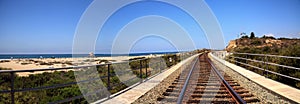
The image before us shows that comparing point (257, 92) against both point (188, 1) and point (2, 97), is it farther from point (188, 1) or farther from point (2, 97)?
point (188, 1)

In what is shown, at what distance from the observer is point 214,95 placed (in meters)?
7.15

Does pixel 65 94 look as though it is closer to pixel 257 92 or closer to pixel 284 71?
pixel 257 92

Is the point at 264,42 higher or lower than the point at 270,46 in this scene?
higher

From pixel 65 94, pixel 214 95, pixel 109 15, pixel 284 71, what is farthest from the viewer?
pixel 109 15

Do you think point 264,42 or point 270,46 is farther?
point 264,42

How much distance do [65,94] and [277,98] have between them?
8213 mm

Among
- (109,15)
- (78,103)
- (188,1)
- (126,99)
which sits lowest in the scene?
(78,103)

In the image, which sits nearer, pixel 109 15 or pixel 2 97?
pixel 2 97

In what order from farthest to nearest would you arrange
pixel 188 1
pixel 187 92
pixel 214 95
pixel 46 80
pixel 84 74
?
pixel 188 1 < pixel 84 74 < pixel 46 80 < pixel 187 92 < pixel 214 95

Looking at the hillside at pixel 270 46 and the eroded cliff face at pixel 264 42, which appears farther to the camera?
the eroded cliff face at pixel 264 42

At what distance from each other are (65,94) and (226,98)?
6.93 m

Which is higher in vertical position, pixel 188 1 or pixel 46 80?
pixel 188 1

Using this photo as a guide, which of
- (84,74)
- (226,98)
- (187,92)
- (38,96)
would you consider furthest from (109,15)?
(226,98)

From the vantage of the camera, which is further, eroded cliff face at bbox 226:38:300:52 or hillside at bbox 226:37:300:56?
eroded cliff face at bbox 226:38:300:52
